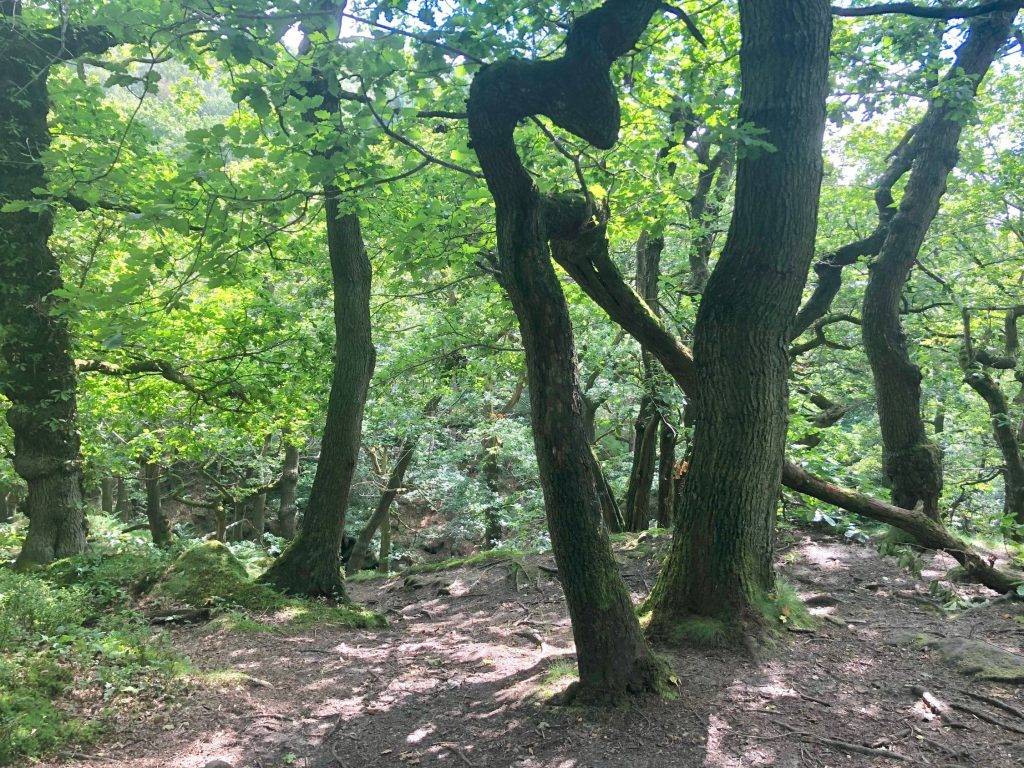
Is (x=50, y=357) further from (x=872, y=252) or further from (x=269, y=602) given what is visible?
(x=872, y=252)

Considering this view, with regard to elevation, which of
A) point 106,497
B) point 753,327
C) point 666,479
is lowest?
point 106,497

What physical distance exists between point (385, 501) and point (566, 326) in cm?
1258

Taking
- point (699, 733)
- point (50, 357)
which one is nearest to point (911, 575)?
point (699, 733)

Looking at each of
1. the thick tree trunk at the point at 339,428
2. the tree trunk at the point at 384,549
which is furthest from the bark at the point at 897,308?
the tree trunk at the point at 384,549

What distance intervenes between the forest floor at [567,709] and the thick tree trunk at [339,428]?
4.74 ft

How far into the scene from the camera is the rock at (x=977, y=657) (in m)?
4.49

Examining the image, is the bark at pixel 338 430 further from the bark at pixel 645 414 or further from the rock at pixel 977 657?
the rock at pixel 977 657

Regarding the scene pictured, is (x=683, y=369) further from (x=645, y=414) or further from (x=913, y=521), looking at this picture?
(x=645, y=414)

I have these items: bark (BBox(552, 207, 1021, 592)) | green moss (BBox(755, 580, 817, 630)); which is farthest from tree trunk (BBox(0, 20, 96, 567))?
green moss (BBox(755, 580, 817, 630))

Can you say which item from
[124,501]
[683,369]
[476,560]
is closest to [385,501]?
[476,560]

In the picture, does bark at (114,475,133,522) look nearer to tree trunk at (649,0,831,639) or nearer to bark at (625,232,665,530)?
bark at (625,232,665,530)

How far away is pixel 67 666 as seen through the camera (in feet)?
15.3

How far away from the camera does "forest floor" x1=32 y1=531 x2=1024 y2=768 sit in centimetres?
378

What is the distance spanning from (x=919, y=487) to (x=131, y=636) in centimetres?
897
